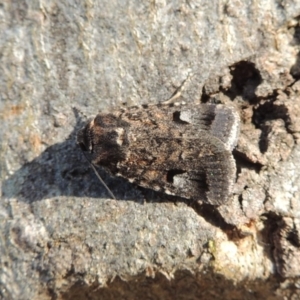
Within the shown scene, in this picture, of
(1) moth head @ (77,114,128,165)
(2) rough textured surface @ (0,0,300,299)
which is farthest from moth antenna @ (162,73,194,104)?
(1) moth head @ (77,114,128,165)

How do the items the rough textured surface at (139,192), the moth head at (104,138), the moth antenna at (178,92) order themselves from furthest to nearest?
the moth head at (104,138), the moth antenna at (178,92), the rough textured surface at (139,192)

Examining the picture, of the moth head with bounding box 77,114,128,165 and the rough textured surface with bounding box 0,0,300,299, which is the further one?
the moth head with bounding box 77,114,128,165

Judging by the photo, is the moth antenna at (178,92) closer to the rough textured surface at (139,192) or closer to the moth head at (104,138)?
the rough textured surface at (139,192)

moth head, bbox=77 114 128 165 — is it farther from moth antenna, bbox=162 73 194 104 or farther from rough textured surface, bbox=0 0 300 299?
moth antenna, bbox=162 73 194 104

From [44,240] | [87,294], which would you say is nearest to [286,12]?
[44,240]

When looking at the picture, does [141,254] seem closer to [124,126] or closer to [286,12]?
[124,126]

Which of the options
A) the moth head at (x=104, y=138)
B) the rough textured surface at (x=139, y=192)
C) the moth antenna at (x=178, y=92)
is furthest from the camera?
the moth head at (x=104, y=138)

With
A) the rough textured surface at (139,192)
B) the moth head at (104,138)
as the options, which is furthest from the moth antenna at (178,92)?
the moth head at (104,138)

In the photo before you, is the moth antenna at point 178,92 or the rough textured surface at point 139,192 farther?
the moth antenna at point 178,92
